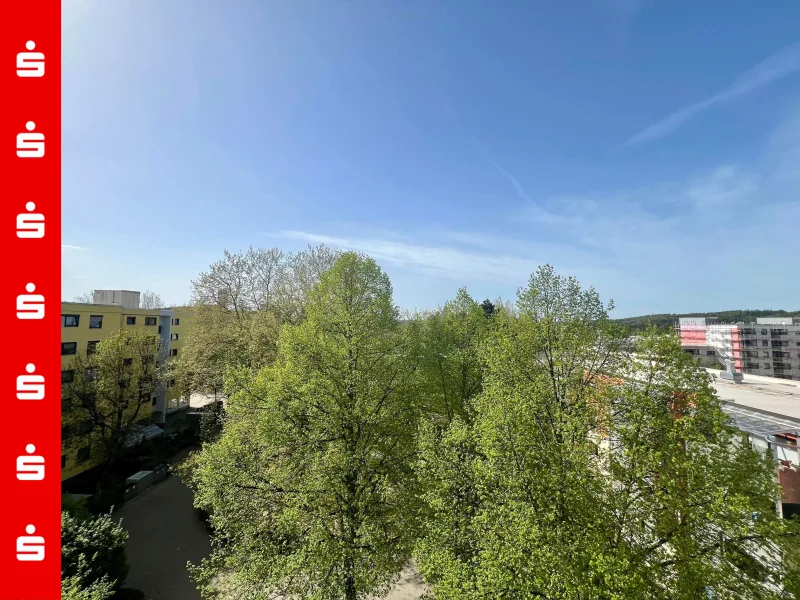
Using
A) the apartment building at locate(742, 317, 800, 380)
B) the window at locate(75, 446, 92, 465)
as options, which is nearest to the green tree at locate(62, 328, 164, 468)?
the window at locate(75, 446, 92, 465)

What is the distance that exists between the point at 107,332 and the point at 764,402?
149 feet

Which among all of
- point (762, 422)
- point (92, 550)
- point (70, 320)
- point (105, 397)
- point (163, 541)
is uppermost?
point (70, 320)

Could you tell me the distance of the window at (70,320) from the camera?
27.6 metres

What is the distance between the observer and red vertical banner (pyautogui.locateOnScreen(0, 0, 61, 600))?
448 centimetres

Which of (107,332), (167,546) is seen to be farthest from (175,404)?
(167,546)

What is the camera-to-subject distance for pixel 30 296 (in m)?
4.58

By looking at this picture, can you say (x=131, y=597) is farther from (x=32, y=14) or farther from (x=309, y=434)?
(x=32, y=14)

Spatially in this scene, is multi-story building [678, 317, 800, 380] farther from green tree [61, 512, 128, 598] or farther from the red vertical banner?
the red vertical banner

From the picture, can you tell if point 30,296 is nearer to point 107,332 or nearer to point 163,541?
point 163,541

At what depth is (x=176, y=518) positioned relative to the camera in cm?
2188

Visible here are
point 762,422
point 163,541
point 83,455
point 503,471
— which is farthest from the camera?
point 83,455

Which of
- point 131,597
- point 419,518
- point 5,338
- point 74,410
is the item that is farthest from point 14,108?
point 74,410

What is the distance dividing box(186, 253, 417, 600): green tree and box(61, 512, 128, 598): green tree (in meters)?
3.44

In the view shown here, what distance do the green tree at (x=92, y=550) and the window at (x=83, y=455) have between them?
16.8m
